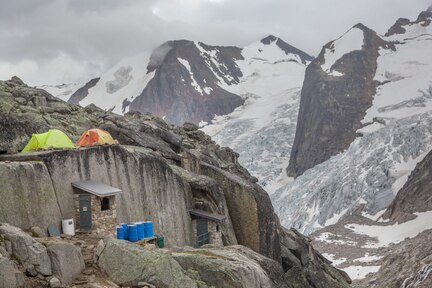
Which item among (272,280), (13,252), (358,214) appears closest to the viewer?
(13,252)

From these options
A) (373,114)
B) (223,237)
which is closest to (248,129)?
(373,114)

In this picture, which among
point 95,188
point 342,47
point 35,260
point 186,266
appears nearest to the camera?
point 35,260

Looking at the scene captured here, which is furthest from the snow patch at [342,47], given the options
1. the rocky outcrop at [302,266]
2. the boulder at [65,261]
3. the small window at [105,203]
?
the boulder at [65,261]

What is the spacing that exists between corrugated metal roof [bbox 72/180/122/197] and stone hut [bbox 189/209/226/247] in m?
6.98

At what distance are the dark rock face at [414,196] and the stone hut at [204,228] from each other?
281 feet

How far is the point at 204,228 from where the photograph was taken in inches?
1094

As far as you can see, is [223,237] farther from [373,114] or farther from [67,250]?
[373,114]

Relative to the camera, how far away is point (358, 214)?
118125 mm

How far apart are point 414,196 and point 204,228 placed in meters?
93.1

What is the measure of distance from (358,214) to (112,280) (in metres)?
108

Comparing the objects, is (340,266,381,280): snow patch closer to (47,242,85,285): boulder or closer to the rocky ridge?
the rocky ridge

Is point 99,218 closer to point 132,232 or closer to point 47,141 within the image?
point 132,232

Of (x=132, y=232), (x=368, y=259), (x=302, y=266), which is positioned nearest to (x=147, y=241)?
(x=132, y=232)

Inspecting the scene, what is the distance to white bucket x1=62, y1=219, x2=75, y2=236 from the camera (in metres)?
19.9
